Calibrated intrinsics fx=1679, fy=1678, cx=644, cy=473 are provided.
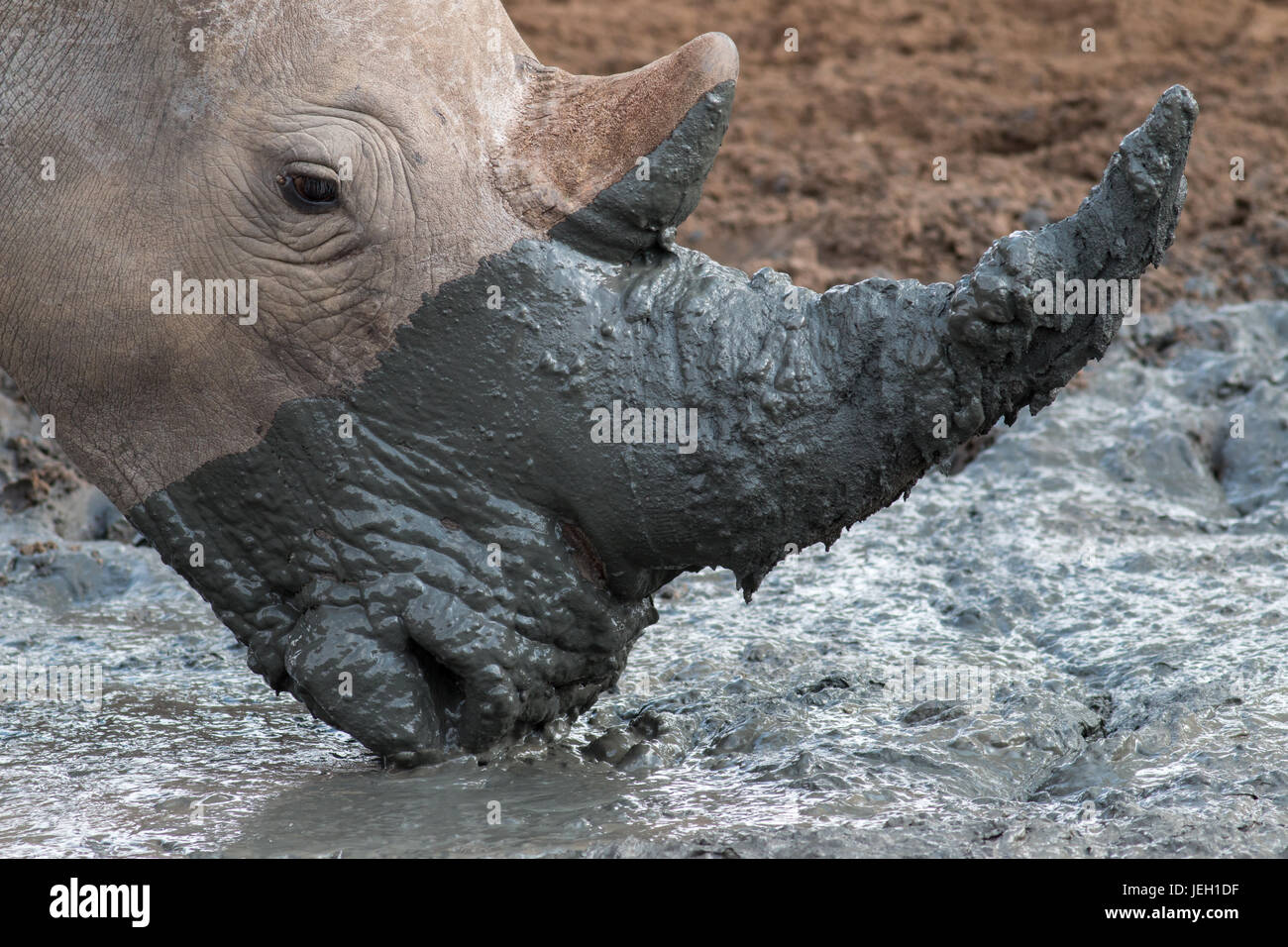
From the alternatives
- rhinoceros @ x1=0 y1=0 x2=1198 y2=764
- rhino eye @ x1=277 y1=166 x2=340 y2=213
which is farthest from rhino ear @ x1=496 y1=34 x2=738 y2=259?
rhino eye @ x1=277 y1=166 x2=340 y2=213

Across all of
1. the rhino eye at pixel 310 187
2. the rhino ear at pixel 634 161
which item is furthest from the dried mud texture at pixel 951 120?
the rhino eye at pixel 310 187

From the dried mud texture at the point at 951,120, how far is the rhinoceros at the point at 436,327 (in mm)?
3422

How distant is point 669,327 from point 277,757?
125cm

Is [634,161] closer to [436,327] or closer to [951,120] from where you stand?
[436,327]

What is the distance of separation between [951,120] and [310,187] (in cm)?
553

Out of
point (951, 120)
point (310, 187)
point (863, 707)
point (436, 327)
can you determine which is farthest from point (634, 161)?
point (951, 120)

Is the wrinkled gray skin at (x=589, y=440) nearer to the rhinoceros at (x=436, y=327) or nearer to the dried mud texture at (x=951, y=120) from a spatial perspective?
the rhinoceros at (x=436, y=327)

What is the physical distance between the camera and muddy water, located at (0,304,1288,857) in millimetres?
2938

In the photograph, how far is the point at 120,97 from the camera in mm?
2854

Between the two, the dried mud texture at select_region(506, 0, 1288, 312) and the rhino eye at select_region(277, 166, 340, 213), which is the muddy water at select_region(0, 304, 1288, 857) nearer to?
the rhino eye at select_region(277, 166, 340, 213)

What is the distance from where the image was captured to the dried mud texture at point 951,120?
21.5ft

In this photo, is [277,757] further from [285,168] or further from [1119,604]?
[1119,604]
